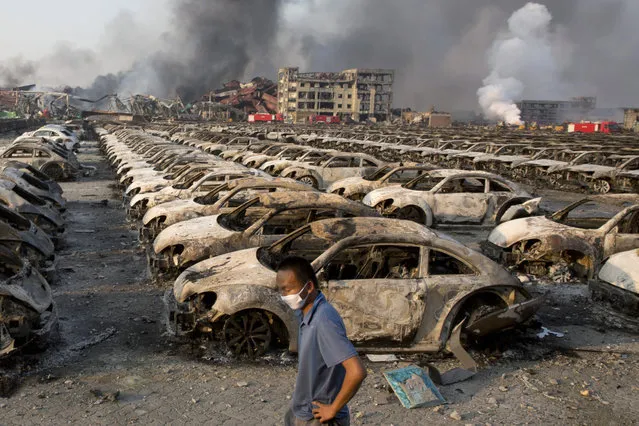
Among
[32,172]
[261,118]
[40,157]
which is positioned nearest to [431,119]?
[261,118]

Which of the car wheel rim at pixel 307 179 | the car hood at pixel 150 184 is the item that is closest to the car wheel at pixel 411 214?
the car wheel rim at pixel 307 179

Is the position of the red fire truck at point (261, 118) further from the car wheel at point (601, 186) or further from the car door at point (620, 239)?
the car door at point (620, 239)

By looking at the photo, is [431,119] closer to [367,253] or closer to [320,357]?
[367,253]

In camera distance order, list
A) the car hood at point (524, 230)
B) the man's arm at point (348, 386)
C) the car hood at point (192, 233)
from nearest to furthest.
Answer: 1. the man's arm at point (348, 386)
2. the car hood at point (192, 233)
3. the car hood at point (524, 230)

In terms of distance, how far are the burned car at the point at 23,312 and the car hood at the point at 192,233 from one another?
2171mm

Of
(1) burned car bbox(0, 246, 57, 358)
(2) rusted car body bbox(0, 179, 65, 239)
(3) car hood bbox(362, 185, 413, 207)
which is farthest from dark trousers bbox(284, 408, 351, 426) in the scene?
(3) car hood bbox(362, 185, 413, 207)

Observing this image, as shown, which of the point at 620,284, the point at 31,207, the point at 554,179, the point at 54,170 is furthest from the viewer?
the point at 554,179

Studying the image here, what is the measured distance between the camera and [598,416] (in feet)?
17.5

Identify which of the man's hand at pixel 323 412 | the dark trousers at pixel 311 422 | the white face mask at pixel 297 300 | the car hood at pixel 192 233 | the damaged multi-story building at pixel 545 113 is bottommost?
the car hood at pixel 192 233

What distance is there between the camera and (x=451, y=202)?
43.7 feet

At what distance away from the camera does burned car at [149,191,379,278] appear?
861 cm

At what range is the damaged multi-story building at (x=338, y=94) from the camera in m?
136

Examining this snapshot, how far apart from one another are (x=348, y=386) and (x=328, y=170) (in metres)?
15.8

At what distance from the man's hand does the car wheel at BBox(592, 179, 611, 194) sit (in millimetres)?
20353
